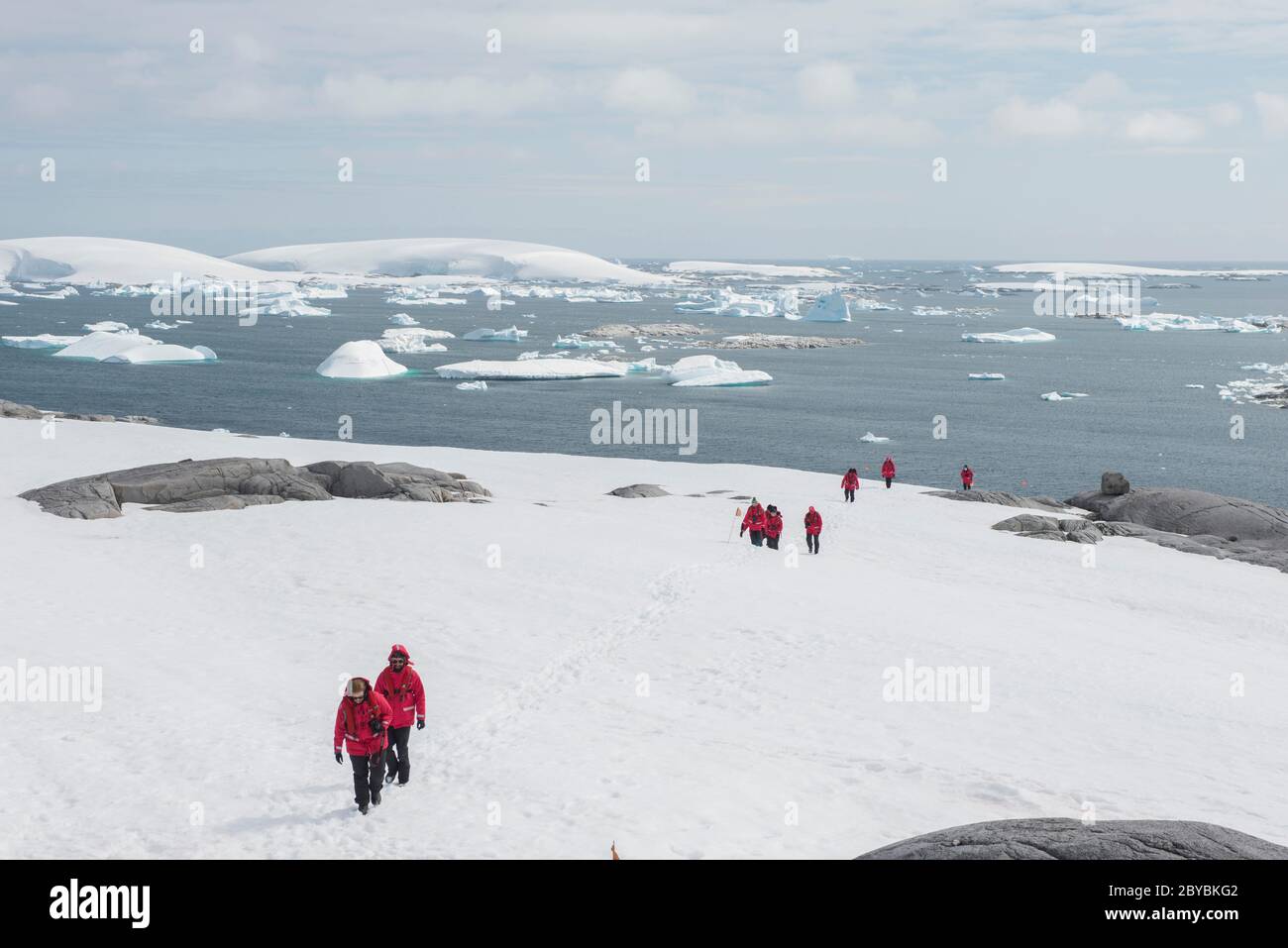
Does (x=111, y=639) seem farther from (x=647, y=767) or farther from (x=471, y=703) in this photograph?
(x=647, y=767)

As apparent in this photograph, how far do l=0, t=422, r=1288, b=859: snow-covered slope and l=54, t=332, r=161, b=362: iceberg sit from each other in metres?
65.5

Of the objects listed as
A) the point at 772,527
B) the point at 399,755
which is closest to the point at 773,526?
the point at 772,527

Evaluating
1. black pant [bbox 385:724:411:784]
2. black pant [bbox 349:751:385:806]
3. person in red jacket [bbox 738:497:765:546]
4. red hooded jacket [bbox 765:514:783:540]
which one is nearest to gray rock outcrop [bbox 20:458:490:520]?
person in red jacket [bbox 738:497:765:546]

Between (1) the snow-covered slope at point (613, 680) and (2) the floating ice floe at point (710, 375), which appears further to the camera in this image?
(2) the floating ice floe at point (710, 375)

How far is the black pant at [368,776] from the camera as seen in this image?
29.7 ft

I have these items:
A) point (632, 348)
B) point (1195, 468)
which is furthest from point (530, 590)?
point (632, 348)

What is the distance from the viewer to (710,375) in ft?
259

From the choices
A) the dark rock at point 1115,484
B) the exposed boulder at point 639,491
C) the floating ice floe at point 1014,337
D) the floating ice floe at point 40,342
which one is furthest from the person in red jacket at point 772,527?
the floating ice floe at point 1014,337

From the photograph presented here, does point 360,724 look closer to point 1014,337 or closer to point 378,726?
point 378,726

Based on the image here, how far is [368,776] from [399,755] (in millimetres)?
545

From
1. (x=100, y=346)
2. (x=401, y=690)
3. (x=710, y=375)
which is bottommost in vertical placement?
(x=401, y=690)

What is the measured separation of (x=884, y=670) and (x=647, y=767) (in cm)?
514

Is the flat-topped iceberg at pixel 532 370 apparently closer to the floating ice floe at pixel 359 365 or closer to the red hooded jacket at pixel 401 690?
the floating ice floe at pixel 359 365

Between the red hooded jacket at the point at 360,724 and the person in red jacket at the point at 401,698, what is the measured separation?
0.42 meters
